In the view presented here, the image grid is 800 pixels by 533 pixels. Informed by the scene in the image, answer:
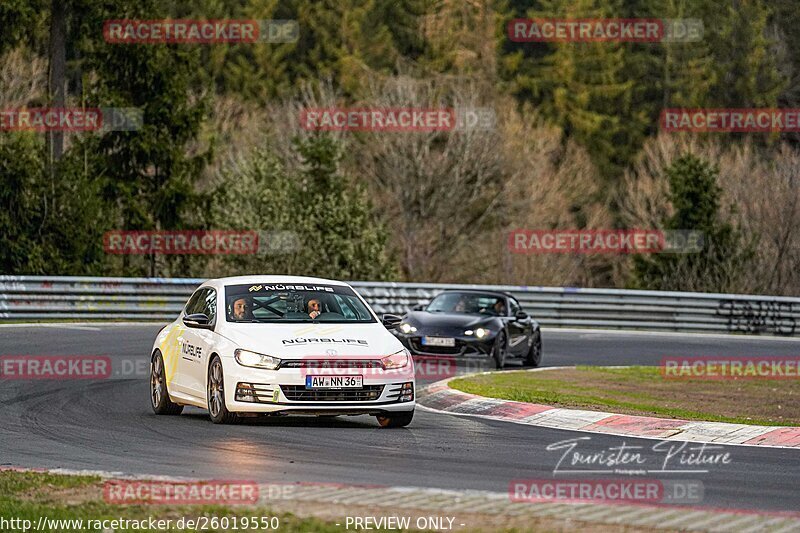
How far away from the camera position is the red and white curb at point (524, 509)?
28.5ft

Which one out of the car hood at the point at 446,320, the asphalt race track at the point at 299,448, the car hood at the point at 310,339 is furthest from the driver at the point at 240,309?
the car hood at the point at 446,320

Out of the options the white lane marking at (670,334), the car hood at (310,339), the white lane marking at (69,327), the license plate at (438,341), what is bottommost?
the white lane marking at (670,334)

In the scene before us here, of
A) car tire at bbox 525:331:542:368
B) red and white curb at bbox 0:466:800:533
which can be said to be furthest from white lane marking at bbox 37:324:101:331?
red and white curb at bbox 0:466:800:533

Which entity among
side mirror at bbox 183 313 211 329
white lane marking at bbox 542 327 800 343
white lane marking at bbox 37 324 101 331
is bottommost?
white lane marking at bbox 542 327 800 343

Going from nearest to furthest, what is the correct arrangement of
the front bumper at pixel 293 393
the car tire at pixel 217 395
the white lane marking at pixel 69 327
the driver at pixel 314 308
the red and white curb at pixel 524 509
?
the red and white curb at pixel 524 509, the front bumper at pixel 293 393, the car tire at pixel 217 395, the driver at pixel 314 308, the white lane marking at pixel 69 327

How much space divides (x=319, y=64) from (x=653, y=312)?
149 feet

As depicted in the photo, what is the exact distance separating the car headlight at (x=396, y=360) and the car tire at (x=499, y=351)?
944cm

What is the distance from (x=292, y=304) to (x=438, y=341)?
8427mm

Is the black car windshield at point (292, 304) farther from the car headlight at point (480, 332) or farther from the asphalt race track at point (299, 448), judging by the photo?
the car headlight at point (480, 332)

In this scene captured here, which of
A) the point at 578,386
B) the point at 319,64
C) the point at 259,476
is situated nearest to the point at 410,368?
the point at 259,476

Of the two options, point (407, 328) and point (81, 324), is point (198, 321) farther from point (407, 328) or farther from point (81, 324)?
point (81, 324)

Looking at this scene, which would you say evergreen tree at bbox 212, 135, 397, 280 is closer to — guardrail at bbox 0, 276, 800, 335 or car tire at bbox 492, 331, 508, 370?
guardrail at bbox 0, 276, 800, 335

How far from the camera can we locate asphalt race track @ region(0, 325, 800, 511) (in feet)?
35.1

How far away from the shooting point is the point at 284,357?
549 inches
